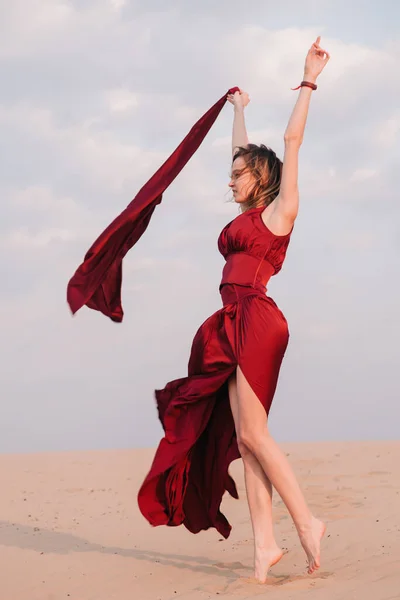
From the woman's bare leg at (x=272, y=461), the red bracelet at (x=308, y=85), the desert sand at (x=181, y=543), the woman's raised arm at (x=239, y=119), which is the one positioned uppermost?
the woman's raised arm at (x=239, y=119)

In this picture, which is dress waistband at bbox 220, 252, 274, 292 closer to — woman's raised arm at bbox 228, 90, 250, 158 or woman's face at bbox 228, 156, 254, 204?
woman's face at bbox 228, 156, 254, 204

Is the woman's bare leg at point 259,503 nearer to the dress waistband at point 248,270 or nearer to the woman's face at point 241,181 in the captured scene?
the dress waistband at point 248,270

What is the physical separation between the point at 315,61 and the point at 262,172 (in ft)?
2.23

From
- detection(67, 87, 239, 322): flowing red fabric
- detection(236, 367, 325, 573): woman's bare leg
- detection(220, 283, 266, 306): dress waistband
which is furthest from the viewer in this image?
detection(67, 87, 239, 322): flowing red fabric

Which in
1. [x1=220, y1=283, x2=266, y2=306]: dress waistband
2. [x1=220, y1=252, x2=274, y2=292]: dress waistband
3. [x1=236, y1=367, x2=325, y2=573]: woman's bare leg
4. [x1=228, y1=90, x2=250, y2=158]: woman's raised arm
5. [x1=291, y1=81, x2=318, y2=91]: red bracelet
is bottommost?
[x1=236, y1=367, x2=325, y2=573]: woman's bare leg

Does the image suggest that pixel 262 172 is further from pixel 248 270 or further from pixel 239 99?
pixel 239 99

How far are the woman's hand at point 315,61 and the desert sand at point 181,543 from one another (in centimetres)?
267

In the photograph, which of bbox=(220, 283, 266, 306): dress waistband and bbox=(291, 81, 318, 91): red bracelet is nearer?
bbox=(291, 81, 318, 91): red bracelet

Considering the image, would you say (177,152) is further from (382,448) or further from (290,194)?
(382,448)

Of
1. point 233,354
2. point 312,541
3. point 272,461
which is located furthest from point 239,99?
point 312,541

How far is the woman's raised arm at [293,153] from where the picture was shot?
14.5 feet

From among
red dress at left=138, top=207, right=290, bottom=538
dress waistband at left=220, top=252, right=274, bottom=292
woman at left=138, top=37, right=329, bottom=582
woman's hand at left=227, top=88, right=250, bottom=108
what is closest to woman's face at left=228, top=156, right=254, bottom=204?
woman at left=138, top=37, right=329, bottom=582

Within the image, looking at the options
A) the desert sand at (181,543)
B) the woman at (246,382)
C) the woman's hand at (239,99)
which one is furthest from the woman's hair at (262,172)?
the desert sand at (181,543)

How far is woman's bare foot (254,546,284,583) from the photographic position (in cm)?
445
